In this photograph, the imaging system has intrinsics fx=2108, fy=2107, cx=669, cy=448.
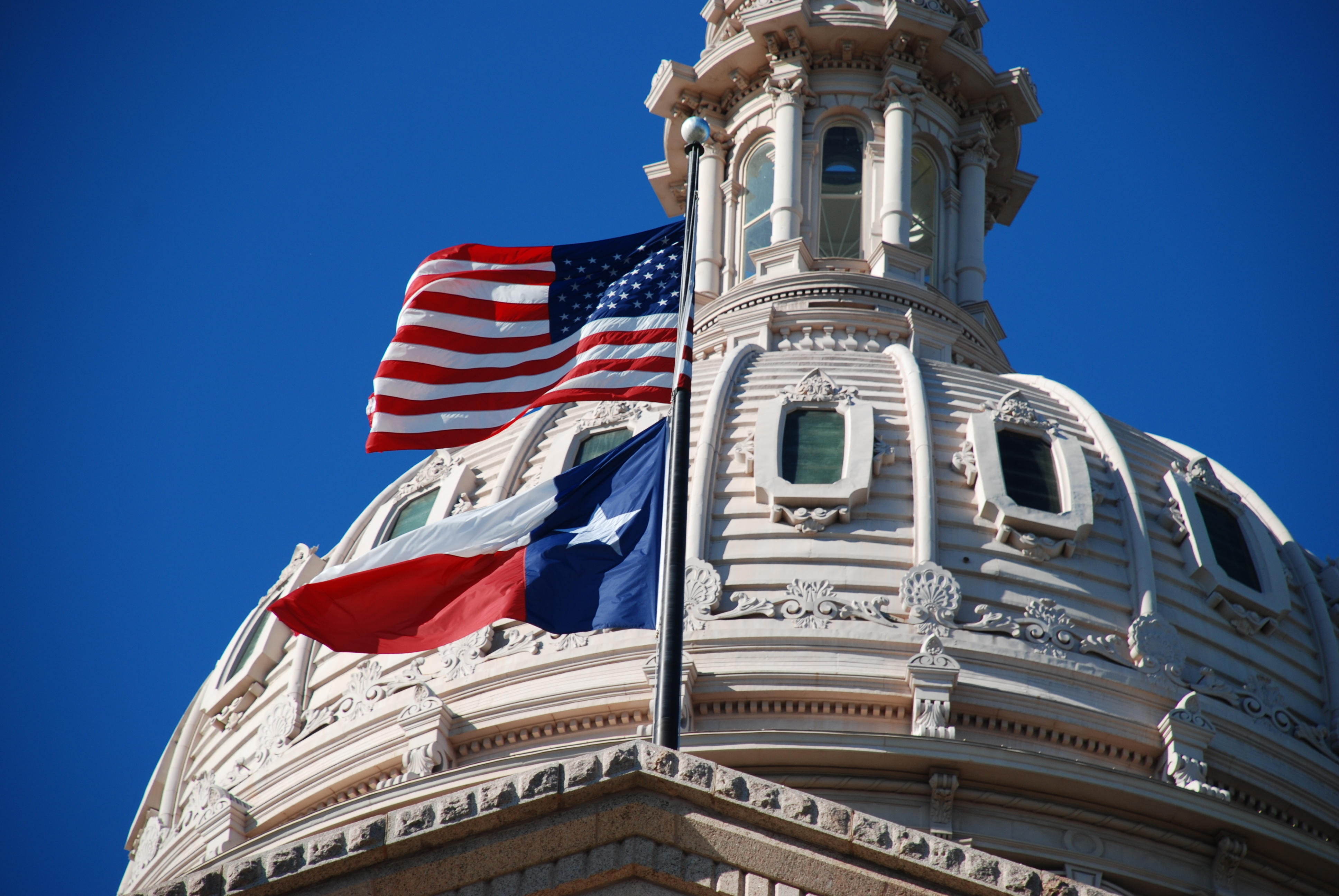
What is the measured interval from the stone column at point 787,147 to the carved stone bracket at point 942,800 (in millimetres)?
20640

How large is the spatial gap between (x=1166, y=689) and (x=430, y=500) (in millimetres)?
14991

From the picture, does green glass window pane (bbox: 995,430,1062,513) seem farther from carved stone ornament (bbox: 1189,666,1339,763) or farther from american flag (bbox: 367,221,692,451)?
american flag (bbox: 367,221,692,451)

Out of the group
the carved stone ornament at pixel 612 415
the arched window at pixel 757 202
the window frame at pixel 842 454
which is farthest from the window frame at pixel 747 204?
the window frame at pixel 842 454

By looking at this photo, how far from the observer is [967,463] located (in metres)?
38.2

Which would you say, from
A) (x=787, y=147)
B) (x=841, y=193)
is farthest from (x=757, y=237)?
(x=841, y=193)

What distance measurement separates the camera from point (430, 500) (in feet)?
137

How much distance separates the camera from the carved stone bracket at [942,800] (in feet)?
104

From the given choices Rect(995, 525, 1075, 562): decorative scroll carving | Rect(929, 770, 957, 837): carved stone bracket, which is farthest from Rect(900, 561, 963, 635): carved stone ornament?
Rect(929, 770, 957, 837): carved stone bracket

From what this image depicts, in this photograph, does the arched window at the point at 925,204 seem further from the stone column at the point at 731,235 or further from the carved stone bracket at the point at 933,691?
the carved stone bracket at the point at 933,691

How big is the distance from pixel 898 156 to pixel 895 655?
20.6 meters

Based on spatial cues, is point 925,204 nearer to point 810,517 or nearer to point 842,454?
point 842,454

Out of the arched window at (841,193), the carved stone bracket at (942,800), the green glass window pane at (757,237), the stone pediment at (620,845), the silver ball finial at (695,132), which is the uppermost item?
the arched window at (841,193)

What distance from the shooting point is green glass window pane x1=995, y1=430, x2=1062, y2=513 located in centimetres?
3781

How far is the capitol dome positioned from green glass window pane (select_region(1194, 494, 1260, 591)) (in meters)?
0.08
